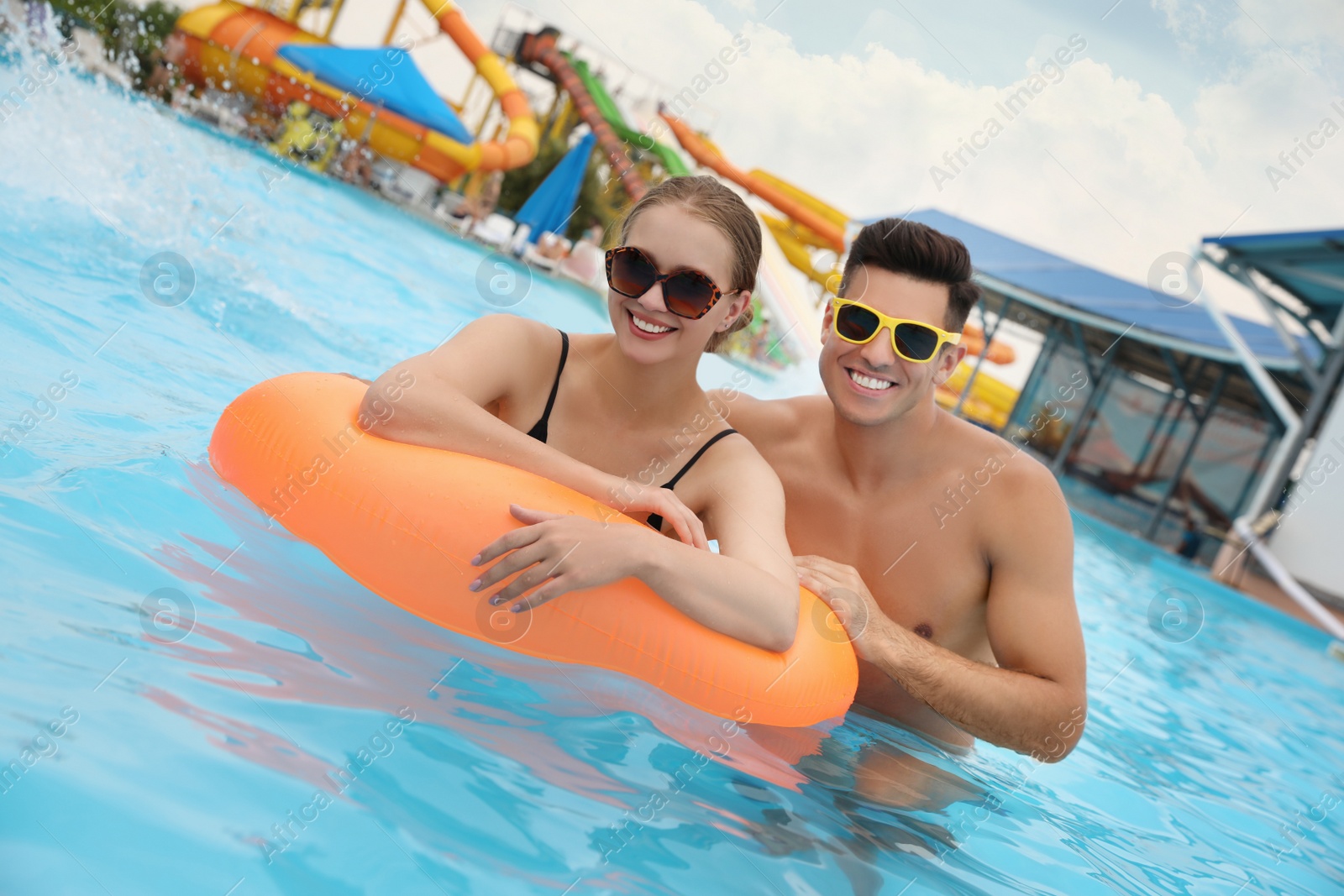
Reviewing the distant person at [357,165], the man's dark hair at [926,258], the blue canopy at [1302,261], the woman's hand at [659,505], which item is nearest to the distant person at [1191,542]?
the blue canopy at [1302,261]

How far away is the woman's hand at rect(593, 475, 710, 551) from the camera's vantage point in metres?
2.32

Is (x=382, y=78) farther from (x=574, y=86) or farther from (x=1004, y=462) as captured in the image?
(x=1004, y=462)

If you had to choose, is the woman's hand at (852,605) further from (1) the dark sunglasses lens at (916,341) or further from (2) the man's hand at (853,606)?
(1) the dark sunglasses lens at (916,341)

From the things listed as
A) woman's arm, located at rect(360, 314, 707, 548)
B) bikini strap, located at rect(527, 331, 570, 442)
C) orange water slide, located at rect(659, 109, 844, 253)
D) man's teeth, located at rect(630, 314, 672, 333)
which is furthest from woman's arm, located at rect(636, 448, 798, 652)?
orange water slide, located at rect(659, 109, 844, 253)

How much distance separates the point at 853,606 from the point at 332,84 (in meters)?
17.0

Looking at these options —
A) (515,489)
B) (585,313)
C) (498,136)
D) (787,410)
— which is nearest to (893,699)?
(787,410)

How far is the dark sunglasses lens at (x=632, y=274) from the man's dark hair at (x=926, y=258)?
2.49 feet

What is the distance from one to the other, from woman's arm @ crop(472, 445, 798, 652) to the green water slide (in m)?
17.9

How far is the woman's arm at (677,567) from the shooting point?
2059mm

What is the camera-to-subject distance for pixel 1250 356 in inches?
500

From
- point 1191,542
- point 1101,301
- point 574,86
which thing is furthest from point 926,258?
point 574,86

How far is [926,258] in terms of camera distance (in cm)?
278

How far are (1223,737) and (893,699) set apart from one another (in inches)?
134

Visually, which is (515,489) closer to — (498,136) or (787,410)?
(787,410)
